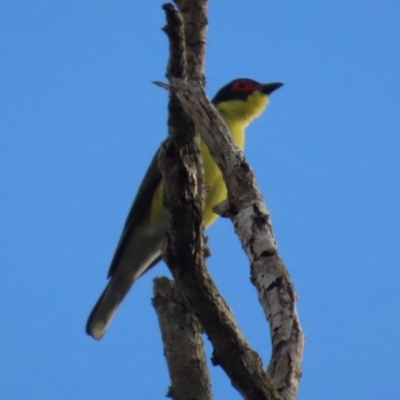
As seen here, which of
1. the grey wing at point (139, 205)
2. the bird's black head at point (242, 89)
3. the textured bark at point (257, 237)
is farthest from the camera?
the bird's black head at point (242, 89)

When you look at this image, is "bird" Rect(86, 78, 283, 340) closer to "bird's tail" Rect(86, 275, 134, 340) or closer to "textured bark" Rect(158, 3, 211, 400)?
"bird's tail" Rect(86, 275, 134, 340)

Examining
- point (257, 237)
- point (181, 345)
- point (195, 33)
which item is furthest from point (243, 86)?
point (257, 237)

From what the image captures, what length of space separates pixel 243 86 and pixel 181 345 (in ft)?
15.6

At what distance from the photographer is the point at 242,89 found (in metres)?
8.80

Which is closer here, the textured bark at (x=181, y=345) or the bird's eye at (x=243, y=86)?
the textured bark at (x=181, y=345)

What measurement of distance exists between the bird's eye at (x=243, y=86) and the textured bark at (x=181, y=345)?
4322 millimetres

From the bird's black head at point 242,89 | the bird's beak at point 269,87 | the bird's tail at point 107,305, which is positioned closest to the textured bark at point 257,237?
the bird's tail at point 107,305

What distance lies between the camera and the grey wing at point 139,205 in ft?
25.5

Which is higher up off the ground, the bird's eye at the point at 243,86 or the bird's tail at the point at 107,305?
the bird's eye at the point at 243,86

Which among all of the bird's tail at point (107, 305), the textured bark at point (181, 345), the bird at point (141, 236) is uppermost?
the bird at point (141, 236)

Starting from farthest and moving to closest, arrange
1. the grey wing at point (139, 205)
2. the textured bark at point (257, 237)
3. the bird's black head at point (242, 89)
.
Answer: the bird's black head at point (242, 89) → the grey wing at point (139, 205) → the textured bark at point (257, 237)

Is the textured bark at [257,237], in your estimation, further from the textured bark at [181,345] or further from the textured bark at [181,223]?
the textured bark at [181,345]

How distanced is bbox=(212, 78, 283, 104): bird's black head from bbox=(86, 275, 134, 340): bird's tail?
2.28m

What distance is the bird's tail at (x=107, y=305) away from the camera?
24.1 ft
